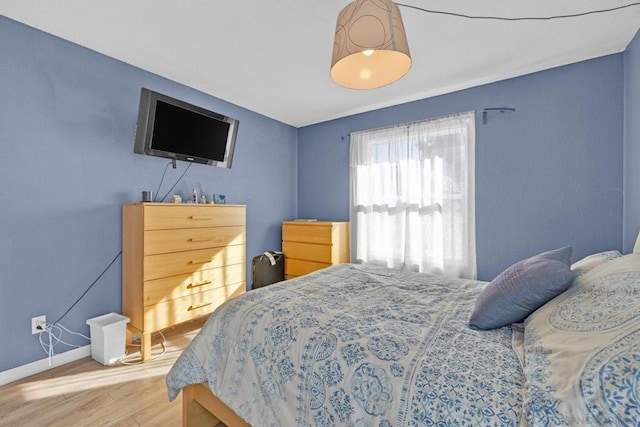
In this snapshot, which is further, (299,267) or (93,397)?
(299,267)

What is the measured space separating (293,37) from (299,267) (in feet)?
8.24

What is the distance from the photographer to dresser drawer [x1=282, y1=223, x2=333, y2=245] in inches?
135

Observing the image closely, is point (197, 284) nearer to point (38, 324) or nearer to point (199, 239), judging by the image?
point (199, 239)

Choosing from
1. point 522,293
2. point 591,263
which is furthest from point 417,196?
point 522,293

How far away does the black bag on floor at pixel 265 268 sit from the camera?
357cm

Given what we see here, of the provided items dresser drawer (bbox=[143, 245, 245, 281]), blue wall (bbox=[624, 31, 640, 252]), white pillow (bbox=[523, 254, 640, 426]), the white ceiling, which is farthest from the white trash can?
blue wall (bbox=[624, 31, 640, 252])

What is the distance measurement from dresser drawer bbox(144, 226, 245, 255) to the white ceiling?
1.47 meters

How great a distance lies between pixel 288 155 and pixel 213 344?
3.17 m

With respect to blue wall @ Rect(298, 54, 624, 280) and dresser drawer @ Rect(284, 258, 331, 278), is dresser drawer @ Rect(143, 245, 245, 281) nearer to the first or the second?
dresser drawer @ Rect(284, 258, 331, 278)

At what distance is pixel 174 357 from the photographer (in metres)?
2.28

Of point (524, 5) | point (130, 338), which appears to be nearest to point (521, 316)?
point (524, 5)

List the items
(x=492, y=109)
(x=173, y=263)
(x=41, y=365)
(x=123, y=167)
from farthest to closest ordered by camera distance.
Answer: (x=492, y=109) < (x=123, y=167) < (x=173, y=263) < (x=41, y=365)

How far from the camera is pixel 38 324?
2.06m

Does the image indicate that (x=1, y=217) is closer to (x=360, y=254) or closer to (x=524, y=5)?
(x=360, y=254)
